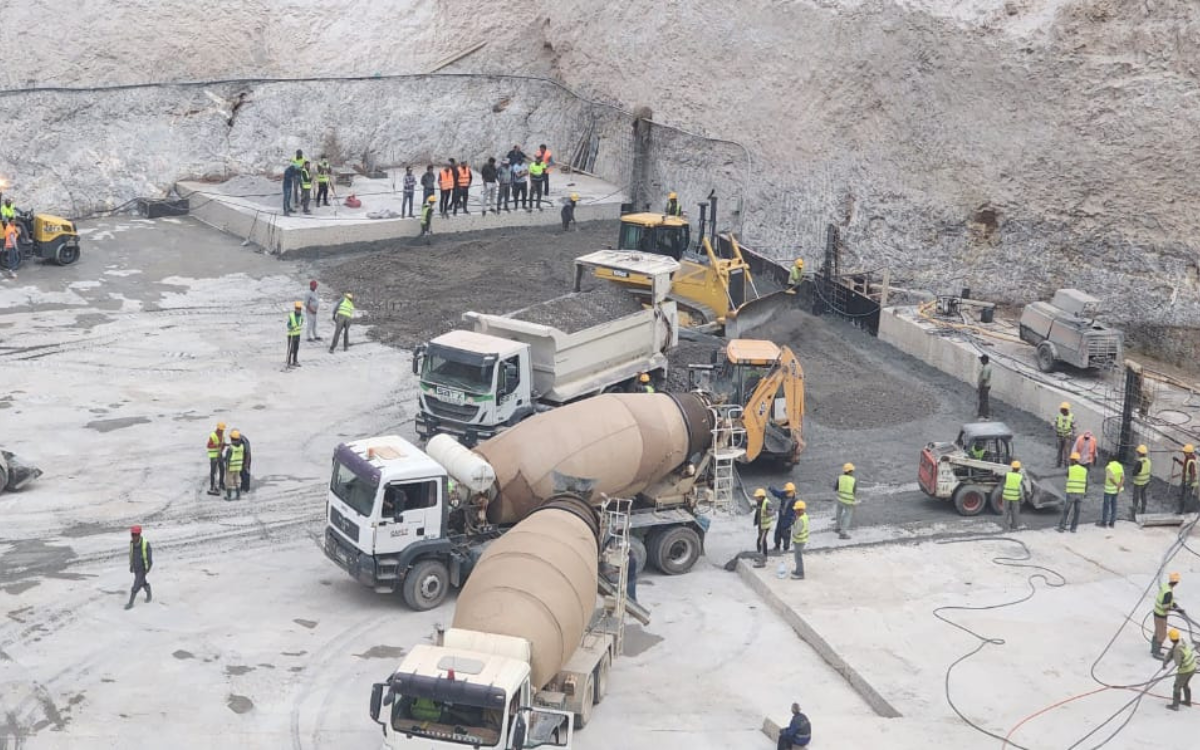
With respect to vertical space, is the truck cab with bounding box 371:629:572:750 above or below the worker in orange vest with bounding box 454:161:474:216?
below

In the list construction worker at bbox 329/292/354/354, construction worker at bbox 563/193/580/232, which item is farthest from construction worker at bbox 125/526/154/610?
construction worker at bbox 563/193/580/232

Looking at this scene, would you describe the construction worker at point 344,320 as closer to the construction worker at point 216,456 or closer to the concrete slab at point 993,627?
the construction worker at point 216,456

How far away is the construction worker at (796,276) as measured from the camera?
36375mm

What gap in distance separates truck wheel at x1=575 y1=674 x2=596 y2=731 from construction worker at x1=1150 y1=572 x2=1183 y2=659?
7994 mm

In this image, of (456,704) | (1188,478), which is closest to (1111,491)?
(1188,478)

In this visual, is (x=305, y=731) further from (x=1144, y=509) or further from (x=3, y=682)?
(x=1144, y=509)

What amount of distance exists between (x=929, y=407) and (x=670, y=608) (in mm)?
10921

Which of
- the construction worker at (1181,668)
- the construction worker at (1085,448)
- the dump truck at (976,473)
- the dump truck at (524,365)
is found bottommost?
the construction worker at (1181,668)

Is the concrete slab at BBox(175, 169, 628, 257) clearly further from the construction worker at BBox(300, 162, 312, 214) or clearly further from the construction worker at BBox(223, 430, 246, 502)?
the construction worker at BBox(223, 430, 246, 502)

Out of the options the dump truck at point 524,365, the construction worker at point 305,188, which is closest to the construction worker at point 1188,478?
the dump truck at point 524,365

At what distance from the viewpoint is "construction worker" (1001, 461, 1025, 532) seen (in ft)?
82.5

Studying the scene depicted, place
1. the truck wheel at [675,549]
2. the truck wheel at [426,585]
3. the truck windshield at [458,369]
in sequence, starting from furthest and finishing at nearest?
the truck windshield at [458,369] → the truck wheel at [675,549] → the truck wheel at [426,585]

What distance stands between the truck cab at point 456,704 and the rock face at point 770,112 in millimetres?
22889

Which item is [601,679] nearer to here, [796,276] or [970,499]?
[970,499]
